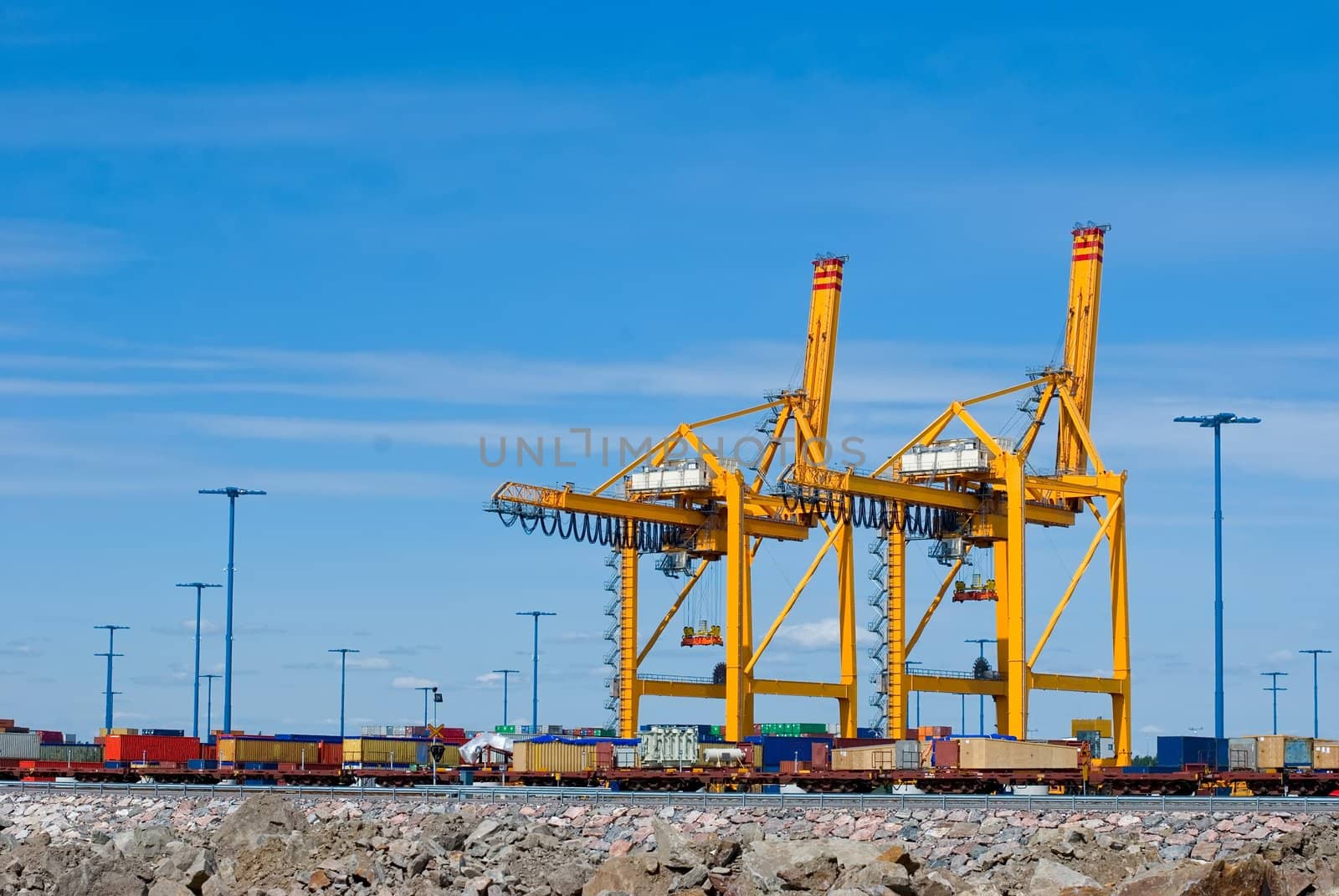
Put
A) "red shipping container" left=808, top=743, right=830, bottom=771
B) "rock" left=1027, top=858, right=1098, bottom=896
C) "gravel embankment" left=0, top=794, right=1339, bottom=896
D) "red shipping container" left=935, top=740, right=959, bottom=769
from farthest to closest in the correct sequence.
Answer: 1. "red shipping container" left=808, top=743, right=830, bottom=771
2. "red shipping container" left=935, top=740, right=959, bottom=769
3. "gravel embankment" left=0, top=794, right=1339, bottom=896
4. "rock" left=1027, top=858, right=1098, bottom=896

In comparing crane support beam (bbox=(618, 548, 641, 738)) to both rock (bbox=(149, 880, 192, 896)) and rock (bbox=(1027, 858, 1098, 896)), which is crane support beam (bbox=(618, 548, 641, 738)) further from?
rock (bbox=(1027, 858, 1098, 896))

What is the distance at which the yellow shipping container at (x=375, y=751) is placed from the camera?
257 ft

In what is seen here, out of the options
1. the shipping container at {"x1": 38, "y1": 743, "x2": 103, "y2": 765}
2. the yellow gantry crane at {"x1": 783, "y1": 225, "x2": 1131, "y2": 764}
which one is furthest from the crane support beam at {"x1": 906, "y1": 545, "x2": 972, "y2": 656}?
the shipping container at {"x1": 38, "y1": 743, "x2": 103, "y2": 765}

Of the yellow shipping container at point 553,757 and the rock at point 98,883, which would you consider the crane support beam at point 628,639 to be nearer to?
the yellow shipping container at point 553,757

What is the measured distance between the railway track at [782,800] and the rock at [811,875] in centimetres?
1390

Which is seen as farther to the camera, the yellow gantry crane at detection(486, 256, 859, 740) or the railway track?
the yellow gantry crane at detection(486, 256, 859, 740)

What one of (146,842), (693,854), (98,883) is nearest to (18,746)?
(146,842)

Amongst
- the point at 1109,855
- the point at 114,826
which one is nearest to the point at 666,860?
the point at 1109,855

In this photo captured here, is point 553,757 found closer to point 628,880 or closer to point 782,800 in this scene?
point 782,800

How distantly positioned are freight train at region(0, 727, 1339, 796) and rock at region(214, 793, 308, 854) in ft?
67.2

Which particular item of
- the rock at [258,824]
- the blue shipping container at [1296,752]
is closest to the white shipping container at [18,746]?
the rock at [258,824]

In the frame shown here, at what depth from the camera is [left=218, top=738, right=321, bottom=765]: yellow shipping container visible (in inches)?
3019

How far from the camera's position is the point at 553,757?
67.7 metres

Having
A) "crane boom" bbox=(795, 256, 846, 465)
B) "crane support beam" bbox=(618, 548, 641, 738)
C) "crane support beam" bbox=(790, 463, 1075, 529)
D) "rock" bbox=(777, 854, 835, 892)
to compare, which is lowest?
"rock" bbox=(777, 854, 835, 892)
